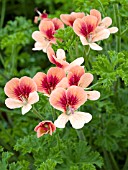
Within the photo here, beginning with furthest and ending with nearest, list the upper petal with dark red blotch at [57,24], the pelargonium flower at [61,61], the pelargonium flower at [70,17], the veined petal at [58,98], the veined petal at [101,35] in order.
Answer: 1. the upper petal with dark red blotch at [57,24]
2. the pelargonium flower at [70,17]
3. the veined petal at [101,35]
4. the pelargonium flower at [61,61]
5. the veined petal at [58,98]

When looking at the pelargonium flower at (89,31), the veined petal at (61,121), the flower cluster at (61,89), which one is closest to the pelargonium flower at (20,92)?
the flower cluster at (61,89)

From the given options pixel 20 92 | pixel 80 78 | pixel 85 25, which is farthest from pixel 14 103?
pixel 85 25

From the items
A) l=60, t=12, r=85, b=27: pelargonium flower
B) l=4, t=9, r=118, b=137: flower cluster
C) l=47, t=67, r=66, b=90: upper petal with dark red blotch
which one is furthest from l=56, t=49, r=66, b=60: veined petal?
l=60, t=12, r=85, b=27: pelargonium flower

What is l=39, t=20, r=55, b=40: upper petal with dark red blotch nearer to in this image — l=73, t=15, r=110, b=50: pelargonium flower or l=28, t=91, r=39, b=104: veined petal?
l=73, t=15, r=110, b=50: pelargonium flower

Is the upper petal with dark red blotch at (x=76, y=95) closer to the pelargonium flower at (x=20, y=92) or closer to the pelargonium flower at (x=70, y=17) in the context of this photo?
the pelargonium flower at (x=20, y=92)

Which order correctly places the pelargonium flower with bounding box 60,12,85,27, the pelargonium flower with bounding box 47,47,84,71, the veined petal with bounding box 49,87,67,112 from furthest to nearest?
the pelargonium flower with bounding box 60,12,85,27
the pelargonium flower with bounding box 47,47,84,71
the veined petal with bounding box 49,87,67,112

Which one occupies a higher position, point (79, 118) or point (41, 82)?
point (41, 82)

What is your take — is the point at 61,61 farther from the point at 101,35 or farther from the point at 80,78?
the point at 101,35
